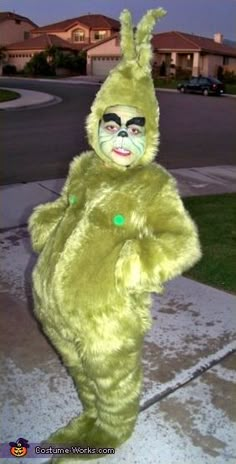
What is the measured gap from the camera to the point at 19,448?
2.24 meters

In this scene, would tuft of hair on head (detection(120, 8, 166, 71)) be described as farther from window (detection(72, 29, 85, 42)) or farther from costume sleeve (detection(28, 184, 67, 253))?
window (detection(72, 29, 85, 42))

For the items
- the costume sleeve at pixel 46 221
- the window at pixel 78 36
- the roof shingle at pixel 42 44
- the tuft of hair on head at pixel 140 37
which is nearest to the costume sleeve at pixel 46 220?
the costume sleeve at pixel 46 221

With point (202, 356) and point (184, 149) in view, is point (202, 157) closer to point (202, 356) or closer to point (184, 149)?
point (184, 149)

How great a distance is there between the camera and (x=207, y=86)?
30.3m

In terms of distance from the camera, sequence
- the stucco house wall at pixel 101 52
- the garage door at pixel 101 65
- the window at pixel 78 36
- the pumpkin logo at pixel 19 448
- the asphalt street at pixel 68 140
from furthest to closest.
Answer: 1. the window at pixel 78 36
2. the garage door at pixel 101 65
3. the stucco house wall at pixel 101 52
4. the asphalt street at pixel 68 140
5. the pumpkin logo at pixel 19 448

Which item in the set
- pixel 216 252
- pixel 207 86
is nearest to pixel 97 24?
pixel 207 86

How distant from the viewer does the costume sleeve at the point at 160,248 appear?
183cm

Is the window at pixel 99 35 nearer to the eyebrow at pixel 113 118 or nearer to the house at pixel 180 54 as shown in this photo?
the house at pixel 180 54

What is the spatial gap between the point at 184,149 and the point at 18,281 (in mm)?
7765

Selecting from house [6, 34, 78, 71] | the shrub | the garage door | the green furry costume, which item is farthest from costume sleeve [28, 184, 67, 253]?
house [6, 34, 78, 71]

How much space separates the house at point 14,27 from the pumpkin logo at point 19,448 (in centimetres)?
6543

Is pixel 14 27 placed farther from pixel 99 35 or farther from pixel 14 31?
pixel 99 35

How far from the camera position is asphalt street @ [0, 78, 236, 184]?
8.58m

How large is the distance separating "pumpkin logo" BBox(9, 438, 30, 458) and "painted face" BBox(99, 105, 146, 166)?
1294mm
